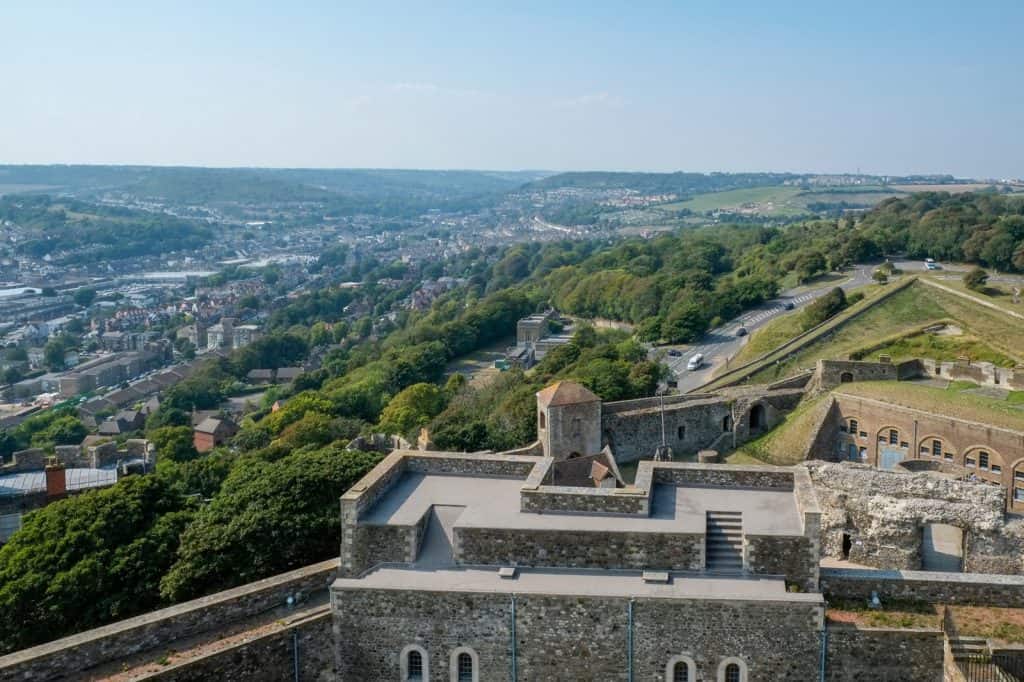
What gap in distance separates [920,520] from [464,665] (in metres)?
10.2

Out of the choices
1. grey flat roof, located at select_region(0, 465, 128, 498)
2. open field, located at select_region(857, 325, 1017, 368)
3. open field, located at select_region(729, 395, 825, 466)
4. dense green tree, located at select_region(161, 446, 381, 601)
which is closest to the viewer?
dense green tree, located at select_region(161, 446, 381, 601)

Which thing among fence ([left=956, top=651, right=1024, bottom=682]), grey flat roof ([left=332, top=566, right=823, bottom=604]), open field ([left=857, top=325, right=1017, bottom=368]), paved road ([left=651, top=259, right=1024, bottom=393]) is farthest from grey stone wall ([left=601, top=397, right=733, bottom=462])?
fence ([left=956, top=651, right=1024, bottom=682])

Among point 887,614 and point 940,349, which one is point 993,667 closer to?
point 887,614

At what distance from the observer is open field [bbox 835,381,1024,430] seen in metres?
31.6

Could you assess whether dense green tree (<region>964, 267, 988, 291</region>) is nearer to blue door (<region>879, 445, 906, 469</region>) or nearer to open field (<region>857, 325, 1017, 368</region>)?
open field (<region>857, 325, 1017, 368</region>)

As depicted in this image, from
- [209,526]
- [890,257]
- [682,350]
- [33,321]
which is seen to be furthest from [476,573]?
[33,321]

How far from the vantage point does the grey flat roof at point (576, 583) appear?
14.9m

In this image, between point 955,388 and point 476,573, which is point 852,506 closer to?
point 476,573

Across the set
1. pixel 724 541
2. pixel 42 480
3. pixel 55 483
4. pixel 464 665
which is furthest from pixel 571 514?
pixel 42 480

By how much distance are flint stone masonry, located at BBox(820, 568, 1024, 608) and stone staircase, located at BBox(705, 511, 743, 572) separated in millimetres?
1533

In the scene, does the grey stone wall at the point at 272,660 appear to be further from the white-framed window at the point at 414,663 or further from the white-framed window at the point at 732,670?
the white-framed window at the point at 732,670

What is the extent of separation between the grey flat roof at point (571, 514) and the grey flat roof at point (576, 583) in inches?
30.6

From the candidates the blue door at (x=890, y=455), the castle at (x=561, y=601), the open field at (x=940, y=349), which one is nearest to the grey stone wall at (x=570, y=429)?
the blue door at (x=890, y=455)

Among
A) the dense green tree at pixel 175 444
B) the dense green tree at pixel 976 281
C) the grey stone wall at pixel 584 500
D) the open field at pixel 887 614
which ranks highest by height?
the dense green tree at pixel 976 281
